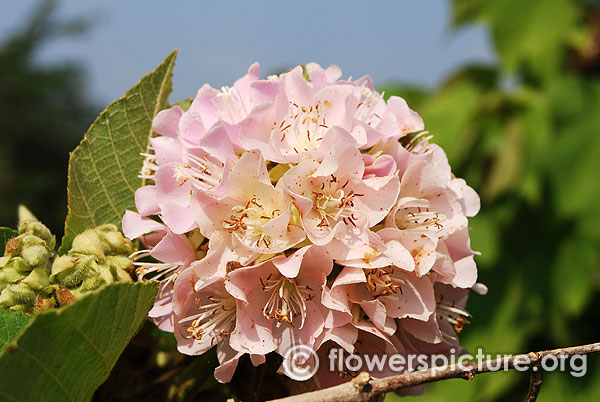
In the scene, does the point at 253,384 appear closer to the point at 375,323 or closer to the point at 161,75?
the point at 375,323

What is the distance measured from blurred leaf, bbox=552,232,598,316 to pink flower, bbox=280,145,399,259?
131cm

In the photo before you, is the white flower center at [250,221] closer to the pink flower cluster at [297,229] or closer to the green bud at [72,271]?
the pink flower cluster at [297,229]

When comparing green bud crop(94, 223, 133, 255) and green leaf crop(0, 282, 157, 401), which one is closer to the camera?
green leaf crop(0, 282, 157, 401)

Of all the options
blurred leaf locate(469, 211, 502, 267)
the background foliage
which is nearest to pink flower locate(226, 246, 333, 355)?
the background foliage

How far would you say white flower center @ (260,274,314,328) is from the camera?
523 millimetres

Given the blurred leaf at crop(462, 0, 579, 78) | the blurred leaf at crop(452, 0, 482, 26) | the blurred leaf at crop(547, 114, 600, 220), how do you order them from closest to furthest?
the blurred leaf at crop(547, 114, 600, 220)
the blurred leaf at crop(462, 0, 579, 78)
the blurred leaf at crop(452, 0, 482, 26)

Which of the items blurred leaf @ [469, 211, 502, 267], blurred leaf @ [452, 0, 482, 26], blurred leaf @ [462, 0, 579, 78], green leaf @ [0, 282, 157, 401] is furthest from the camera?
blurred leaf @ [452, 0, 482, 26]

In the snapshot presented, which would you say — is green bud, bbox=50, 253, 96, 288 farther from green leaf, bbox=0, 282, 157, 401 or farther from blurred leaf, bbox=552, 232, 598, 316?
blurred leaf, bbox=552, 232, 598, 316

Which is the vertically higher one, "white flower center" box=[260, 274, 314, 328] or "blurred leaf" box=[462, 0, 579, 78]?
"white flower center" box=[260, 274, 314, 328]

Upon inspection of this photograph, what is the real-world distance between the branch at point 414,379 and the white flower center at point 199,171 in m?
0.21

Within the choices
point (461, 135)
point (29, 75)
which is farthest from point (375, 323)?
point (29, 75)

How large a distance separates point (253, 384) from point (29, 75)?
7.00 metres

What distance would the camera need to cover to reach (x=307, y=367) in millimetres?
529

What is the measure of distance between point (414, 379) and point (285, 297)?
13 centimetres
